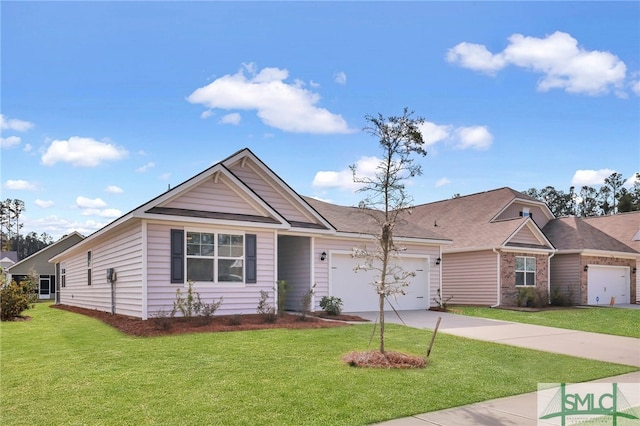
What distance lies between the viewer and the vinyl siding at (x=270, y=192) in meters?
17.7

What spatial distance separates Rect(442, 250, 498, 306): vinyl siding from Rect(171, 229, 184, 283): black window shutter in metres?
15.0

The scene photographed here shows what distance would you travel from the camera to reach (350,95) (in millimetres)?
17562

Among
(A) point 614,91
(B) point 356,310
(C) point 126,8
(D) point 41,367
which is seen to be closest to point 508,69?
(A) point 614,91

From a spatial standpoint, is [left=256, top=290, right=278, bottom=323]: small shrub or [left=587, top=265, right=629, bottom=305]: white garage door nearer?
[left=256, top=290, right=278, bottom=323]: small shrub

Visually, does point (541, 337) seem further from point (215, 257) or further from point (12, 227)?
point (12, 227)

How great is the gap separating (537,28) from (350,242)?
9108mm

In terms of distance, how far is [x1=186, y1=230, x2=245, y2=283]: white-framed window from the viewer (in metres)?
14.5

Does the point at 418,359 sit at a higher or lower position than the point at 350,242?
lower

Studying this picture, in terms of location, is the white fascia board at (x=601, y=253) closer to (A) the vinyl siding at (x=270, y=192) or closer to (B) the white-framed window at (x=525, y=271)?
(B) the white-framed window at (x=525, y=271)

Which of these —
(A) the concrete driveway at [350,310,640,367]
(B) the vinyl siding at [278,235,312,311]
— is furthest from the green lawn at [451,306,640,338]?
(B) the vinyl siding at [278,235,312,311]

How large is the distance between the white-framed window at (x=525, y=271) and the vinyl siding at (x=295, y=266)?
11347 millimetres

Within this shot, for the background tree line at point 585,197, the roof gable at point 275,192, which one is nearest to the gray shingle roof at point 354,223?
the roof gable at point 275,192

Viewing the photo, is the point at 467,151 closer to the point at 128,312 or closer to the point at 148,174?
the point at 148,174

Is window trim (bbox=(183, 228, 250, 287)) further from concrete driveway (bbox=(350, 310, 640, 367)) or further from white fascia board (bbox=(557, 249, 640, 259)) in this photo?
white fascia board (bbox=(557, 249, 640, 259))
